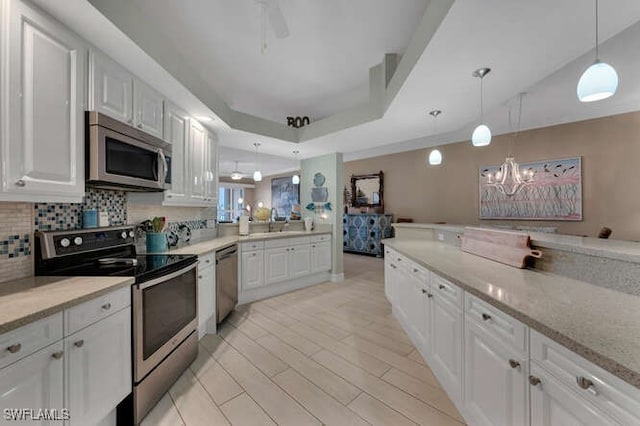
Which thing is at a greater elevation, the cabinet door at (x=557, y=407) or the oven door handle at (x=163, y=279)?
the oven door handle at (x=163, y=279)

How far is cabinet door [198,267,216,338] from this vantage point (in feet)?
7.93

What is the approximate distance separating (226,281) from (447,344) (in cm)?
231

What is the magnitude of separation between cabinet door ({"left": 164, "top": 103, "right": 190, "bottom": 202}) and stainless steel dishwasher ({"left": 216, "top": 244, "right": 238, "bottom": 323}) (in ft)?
2.53

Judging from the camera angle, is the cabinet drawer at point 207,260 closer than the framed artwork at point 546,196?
Yes

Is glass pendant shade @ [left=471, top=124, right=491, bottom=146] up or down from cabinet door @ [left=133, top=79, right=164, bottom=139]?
down

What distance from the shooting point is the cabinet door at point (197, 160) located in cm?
286

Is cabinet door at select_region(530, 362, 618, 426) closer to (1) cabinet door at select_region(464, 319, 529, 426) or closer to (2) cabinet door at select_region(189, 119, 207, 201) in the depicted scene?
(1) cabinet door at select_region(464, 319, 529, 426)

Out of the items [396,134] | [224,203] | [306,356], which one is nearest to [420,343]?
[306,356]

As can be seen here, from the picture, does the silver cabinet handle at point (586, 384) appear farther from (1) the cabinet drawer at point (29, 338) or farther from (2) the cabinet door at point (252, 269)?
(2) the cabinet door at point (252, 269)

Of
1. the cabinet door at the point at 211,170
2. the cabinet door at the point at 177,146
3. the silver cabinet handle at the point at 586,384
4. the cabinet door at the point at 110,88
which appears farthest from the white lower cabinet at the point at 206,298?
the silver cabinet handle at the point at 586,384

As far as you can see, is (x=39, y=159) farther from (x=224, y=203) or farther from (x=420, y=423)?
(x=224, y=203)

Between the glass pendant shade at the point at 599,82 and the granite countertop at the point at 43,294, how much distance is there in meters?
2.82

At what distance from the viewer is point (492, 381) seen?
1.24m

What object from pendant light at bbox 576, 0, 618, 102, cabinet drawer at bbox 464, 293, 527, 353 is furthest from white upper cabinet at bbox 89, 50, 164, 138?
pendant light at bbox 576, 0, 618, 102
